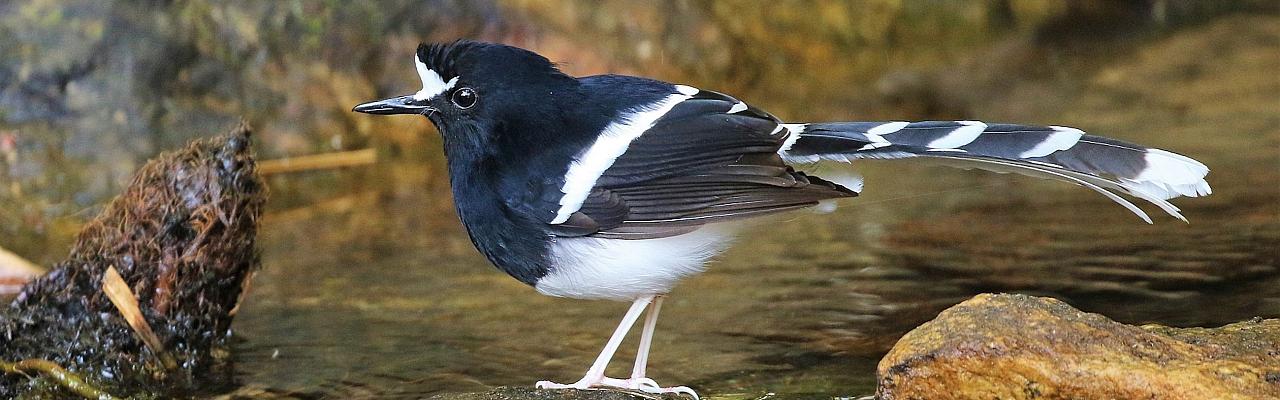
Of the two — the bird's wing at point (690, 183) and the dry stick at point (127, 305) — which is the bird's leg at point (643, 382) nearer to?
the bird's wing at point (690, 183)

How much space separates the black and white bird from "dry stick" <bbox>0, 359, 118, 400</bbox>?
1151 mm

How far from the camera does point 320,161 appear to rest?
755 centimetres

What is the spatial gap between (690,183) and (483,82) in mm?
661

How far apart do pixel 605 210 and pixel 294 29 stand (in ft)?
→ 15.4

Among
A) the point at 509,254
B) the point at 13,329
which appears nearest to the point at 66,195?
the point at 13,329

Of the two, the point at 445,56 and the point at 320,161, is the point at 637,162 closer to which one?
the point at 445,56

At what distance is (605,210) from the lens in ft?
12.2

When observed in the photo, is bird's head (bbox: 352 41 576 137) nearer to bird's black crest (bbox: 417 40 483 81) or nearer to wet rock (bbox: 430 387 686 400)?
bird's black crest (bbox: 417 40 483 81)

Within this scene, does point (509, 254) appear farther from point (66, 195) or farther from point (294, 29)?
point (294, 29)

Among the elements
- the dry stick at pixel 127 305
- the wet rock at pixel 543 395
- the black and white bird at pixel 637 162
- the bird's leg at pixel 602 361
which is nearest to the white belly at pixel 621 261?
the black and white bird at pixel 637 162

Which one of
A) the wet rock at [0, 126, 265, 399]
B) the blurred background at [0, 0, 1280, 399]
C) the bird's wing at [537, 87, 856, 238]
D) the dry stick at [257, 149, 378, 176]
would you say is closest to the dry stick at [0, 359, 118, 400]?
→ the wet rock at [0, 126, 265, 399]

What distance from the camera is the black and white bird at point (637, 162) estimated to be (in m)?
3.64

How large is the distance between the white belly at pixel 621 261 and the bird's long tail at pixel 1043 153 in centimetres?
46

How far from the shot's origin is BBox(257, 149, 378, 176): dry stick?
739 cm
